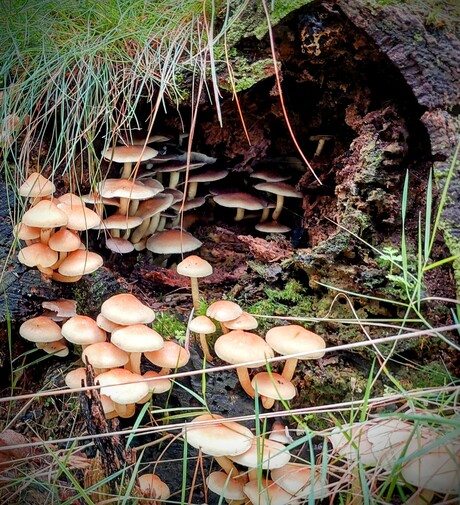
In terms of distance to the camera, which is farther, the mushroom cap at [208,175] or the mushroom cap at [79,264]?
the mushroom cap at [208,175]

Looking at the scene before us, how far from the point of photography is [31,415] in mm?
2270

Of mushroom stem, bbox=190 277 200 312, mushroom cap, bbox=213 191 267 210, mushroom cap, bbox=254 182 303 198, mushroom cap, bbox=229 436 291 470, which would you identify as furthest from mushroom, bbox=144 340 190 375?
mushroom cap, bbox=254 182 303 198

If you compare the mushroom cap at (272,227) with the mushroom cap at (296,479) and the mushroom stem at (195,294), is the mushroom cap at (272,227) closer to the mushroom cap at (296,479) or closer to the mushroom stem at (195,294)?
the mushroom stem at (195,294)

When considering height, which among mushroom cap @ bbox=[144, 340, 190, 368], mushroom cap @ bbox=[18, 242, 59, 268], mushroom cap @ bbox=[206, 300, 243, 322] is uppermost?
mushroom cap @ bbox=[18, 242, 59, 268]

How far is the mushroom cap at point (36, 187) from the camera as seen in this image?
218cm

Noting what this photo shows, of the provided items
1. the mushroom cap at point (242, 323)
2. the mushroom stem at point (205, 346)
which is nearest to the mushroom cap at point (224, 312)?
the mushroom cap at point (242, 323)

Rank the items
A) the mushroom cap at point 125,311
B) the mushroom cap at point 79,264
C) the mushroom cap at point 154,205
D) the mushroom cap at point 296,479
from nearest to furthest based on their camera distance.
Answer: the mushroom cap at point 296,479
the mushroom cap at point 125,311
the mushroom cap at point 79,264
the mushroom cap at point 154,205

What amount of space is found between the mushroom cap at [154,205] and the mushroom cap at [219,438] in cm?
112

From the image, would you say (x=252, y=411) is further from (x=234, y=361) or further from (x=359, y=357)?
(x=359, y=357)

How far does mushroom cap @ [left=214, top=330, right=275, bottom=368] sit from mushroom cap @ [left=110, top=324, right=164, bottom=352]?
0.80 ft

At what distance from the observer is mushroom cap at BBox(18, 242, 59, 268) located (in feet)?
7.03

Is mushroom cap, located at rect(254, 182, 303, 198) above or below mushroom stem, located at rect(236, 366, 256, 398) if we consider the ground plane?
above

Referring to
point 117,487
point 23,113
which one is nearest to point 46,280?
point 23,113

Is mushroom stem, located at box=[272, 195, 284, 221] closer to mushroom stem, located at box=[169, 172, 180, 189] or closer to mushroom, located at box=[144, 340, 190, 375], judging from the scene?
mushroom stem, located at box=[169, 172, 180, 189]
